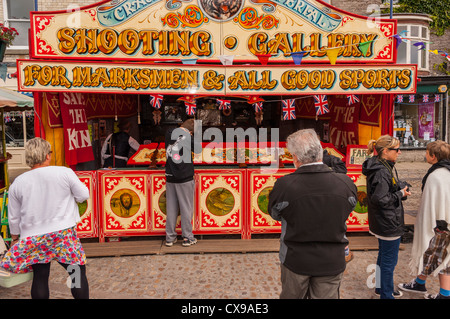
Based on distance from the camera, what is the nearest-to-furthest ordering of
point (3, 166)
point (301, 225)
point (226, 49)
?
point (301, 225) < point (226, 49) < point (3, 166)

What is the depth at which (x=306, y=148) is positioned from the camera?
8.20 ft

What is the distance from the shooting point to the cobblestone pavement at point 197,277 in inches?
161

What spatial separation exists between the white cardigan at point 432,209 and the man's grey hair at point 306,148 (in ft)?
6.05

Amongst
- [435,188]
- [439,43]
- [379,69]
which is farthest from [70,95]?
[439,43]

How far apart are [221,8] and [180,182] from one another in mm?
2890

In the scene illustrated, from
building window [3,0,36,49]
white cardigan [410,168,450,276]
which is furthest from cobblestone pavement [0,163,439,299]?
building window [3,0,36,49]

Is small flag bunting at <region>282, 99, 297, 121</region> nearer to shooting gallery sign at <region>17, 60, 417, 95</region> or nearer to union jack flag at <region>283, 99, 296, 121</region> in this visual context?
union jack flag at <region>283, 99, 296, 121</region>

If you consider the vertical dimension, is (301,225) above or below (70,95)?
below

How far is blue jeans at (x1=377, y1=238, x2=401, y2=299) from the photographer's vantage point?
3607 mm

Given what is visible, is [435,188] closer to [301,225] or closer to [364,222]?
[301,225]

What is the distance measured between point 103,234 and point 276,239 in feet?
9.11

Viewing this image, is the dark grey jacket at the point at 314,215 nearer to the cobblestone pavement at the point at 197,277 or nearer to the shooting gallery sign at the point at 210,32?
the cobblestone pavement at the point at 197,277
